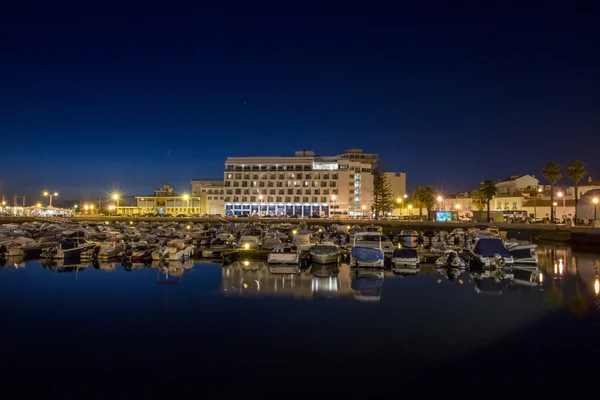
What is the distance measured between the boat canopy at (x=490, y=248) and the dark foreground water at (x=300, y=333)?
243 inches

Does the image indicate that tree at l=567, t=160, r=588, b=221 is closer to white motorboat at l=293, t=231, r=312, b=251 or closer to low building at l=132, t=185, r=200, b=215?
white motorboat at l=293, t=231, r=312, b=251

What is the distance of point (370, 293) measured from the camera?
27188 millimetres

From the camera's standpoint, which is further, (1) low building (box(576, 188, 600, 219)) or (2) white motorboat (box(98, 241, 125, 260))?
(1) low building (box(576, 188, 600, 219))

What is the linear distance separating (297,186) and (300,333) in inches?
5194

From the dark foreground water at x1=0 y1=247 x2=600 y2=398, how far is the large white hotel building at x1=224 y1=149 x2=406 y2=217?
115 metres

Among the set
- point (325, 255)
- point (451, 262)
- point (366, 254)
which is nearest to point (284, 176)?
point (325, 255)

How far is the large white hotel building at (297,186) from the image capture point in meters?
147

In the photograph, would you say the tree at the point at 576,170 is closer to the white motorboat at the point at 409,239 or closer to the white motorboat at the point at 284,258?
the white motorboat at the point at 409,239

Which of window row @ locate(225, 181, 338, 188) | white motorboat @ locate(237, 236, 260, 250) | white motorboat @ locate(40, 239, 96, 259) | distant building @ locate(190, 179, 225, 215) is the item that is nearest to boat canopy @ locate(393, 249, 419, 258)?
white motorboat @ locate(237, 236, 260, 250)

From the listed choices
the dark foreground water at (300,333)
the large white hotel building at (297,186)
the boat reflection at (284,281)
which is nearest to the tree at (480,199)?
the large white hotel building at (297,186)

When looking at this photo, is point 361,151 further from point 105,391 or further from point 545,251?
point 105,391

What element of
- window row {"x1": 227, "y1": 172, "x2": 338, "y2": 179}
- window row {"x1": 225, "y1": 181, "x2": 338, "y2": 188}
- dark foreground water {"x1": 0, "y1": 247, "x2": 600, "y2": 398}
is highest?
window row {"x1": 227, "y1": 172, "x2": 338, "y2": 179}

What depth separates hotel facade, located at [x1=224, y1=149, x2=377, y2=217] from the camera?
147 metres

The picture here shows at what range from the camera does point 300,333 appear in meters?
18.6
